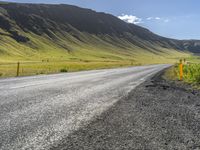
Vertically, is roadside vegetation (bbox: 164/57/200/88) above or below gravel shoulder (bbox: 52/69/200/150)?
below

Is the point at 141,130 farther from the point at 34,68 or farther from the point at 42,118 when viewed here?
the point at 34,68

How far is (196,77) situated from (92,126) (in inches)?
567

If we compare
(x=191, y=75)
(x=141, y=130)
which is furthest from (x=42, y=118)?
(x=191, y=75)

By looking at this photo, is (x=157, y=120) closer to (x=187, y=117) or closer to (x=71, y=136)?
(x=187, y=117)

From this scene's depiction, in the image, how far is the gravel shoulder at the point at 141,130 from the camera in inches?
201

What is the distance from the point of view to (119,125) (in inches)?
262

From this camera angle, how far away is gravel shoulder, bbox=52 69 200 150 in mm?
5105

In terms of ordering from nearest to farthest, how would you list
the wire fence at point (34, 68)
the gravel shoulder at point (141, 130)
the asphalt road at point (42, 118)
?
the gravel shoulder at point (141, 130)
the asphalt road at point (42, 118)
the wire fence at point (34, 68)

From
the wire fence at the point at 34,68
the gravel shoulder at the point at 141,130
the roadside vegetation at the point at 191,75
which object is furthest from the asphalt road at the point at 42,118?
the wire fence at the point at 34,68

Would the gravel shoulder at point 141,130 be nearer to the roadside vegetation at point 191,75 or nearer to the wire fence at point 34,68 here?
the roadside vegetation at point 191,75

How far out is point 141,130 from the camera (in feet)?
20.3

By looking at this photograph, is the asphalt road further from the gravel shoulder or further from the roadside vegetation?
the roadside vegetation

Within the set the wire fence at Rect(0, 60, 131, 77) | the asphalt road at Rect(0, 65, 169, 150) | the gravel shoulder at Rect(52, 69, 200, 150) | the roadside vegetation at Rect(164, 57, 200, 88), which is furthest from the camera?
the wire fence at Rect(0, 60, 131, 77)

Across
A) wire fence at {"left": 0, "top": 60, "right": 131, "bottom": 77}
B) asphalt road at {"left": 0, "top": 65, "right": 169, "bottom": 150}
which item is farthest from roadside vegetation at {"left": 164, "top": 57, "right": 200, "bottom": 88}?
wire fence at {"left": 0, "top": 60, "right": 131, "bottom": 77}
